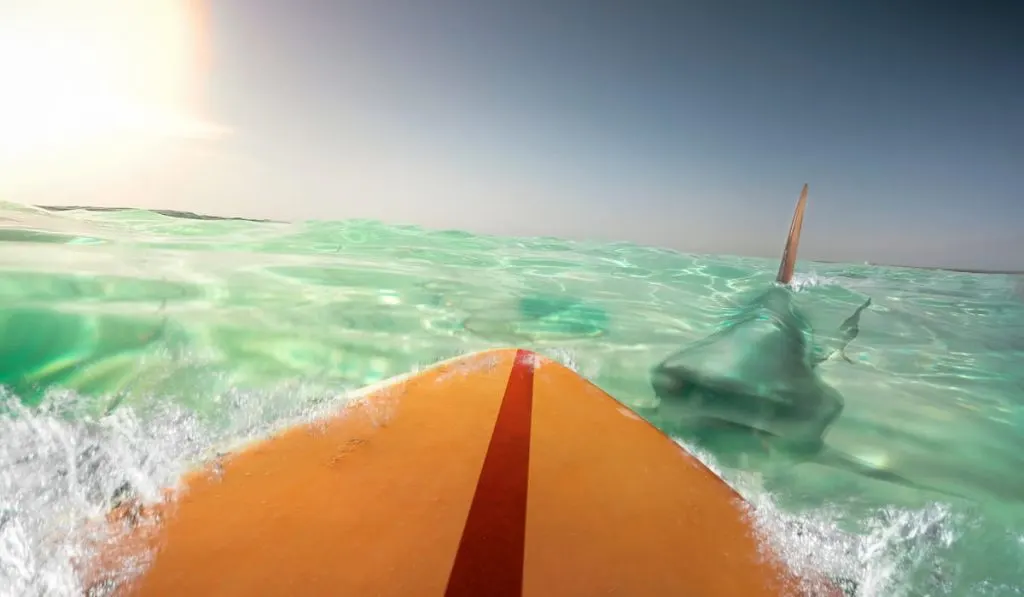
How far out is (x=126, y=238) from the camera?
7.36 metres

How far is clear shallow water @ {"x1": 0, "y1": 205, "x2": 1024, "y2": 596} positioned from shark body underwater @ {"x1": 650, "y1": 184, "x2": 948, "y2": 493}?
0.38 feet

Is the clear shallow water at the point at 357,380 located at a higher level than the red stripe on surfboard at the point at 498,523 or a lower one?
lower

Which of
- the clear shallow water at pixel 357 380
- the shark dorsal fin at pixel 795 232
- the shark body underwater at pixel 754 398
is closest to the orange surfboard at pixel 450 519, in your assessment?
the clear shallow water at pixel 357 380

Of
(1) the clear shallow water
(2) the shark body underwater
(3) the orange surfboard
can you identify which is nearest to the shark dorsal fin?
(1) the clear shallow water

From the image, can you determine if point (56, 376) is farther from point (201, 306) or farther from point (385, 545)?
point (385, 545)

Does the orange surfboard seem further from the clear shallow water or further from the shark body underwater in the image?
the shark body underwater

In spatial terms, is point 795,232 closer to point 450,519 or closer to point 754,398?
point 754,398

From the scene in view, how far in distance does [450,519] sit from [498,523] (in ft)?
0.39

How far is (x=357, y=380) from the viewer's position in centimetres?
307

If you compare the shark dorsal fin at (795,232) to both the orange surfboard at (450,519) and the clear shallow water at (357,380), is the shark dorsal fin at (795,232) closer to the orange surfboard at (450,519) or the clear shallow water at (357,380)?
the clear shallow water at (357,380)

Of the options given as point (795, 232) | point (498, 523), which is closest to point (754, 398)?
point (498, 523)

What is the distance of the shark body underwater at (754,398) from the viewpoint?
2518mm

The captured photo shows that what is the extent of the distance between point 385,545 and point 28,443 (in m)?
1.58

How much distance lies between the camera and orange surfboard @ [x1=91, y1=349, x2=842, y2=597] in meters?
0.97
